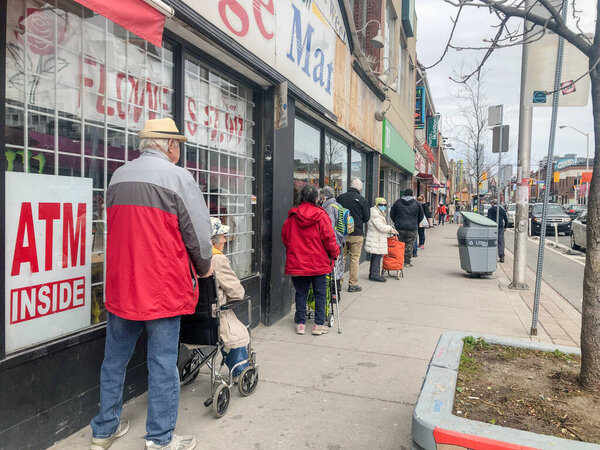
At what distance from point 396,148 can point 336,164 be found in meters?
6.18

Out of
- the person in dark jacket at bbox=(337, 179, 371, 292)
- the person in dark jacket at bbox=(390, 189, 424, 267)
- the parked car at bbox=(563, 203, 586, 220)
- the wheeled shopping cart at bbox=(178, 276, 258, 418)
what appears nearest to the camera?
the wheeled shopping cart at bbox=(178, 276, 258, 418)

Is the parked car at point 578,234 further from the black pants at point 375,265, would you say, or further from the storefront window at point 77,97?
Result: the storefront window at point 77,97

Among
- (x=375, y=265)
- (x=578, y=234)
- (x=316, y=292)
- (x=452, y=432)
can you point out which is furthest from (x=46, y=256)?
(x=578, y=234)

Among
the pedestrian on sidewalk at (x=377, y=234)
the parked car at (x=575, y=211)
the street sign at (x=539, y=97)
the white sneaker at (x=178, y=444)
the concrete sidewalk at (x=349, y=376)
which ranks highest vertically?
the street sign at (x=539, y=97)

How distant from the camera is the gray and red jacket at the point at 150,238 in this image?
8.49 ft

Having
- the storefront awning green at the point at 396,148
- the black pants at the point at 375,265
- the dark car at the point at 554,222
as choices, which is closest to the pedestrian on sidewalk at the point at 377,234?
the black pants at the point at 375,265

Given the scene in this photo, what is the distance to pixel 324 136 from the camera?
8461 mm

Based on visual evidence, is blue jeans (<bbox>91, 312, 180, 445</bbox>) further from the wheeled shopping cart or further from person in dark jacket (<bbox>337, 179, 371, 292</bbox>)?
person in dark jacket (<bbox>337, 179, 371, 292</bbox>)

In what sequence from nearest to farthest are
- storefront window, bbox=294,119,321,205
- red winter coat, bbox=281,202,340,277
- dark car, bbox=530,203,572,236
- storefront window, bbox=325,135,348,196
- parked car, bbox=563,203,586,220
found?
red winter coat, bbox=281,202,340,277
storefront window, bbox=294,119,321,205
storefront window, bbox=325,135,348,196
dark car, bbox=530,203,572,236
parked car, bbox=563,203,586,220

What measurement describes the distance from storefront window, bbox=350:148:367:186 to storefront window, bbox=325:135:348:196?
2.12 ft

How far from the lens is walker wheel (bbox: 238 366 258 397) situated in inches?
140

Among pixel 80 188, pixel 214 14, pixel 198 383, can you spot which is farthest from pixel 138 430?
pixel 214 14

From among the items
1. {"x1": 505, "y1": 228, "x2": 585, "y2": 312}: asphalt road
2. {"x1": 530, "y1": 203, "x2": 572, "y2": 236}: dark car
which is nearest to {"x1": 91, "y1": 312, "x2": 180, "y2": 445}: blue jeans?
{"x1": 505, "y1": 228, "x2": 585, "y2": 312}: asphalt road

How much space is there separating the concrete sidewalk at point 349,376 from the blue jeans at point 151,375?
1.02 ft
